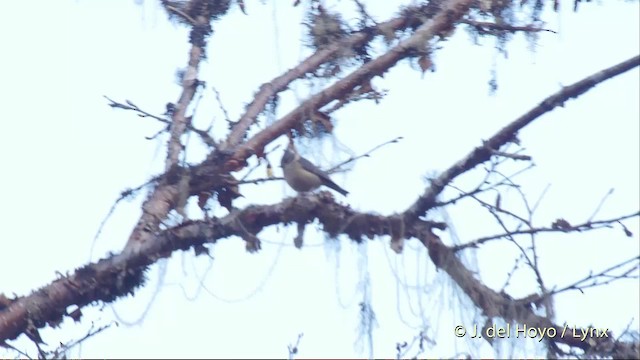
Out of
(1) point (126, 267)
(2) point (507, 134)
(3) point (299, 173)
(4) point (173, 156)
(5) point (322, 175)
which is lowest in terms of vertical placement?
(1) point (126, 267)

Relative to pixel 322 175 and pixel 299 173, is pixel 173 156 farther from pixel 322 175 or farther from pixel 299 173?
pixel 299 173

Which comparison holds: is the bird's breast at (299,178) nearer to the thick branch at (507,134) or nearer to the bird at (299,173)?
the bird at (299,173)

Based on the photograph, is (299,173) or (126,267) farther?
(299,173)

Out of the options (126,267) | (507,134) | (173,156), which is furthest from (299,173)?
(507,134)

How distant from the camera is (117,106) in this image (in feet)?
18.6

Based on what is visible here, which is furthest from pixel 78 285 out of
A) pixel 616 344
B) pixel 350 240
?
pixel 616 344

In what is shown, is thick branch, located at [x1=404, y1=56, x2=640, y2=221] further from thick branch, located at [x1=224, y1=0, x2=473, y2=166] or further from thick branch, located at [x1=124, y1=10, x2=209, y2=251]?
thick branch, located at [x1=124, y1=10, x2=209, y2=251]

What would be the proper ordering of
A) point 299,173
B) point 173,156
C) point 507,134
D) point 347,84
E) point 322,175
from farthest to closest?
point 299,173 → point 347,84 → point 173,156 → point 322,175 → point 507,134

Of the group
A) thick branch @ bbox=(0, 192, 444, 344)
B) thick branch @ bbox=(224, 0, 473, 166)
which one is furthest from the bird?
thick branch @ bbox=(0, 192, 444, 344)

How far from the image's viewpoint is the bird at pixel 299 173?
233 inches

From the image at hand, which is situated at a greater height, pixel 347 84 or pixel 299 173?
pixel 347 84

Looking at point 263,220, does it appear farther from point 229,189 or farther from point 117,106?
point 117,106

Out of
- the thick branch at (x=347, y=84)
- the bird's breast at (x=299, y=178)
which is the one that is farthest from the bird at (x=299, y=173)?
the thick branch at (x=347, y=84)

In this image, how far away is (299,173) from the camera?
6332 millimetres
